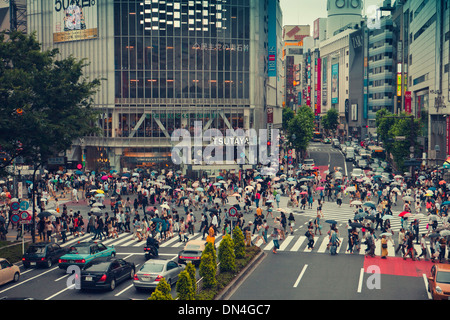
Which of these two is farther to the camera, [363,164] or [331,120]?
[331,120]

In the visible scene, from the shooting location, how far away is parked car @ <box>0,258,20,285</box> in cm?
2511

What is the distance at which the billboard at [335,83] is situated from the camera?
183m

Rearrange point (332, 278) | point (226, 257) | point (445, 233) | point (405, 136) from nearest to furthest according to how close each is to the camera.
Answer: point (332, 278) → point (226, 257) → point (445, 233) → point (405, 136)

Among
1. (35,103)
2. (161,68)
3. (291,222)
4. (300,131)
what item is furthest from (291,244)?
(300,131)

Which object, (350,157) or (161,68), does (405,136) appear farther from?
(161,68)

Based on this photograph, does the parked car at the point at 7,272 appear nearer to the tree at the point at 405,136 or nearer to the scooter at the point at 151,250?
the scooter at the point at 151,250

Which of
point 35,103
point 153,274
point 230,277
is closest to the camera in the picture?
point 153,274

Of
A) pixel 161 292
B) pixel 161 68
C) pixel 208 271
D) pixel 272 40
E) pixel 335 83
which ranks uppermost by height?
pixel 272 40

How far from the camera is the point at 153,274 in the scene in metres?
23.5

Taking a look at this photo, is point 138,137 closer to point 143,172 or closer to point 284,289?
point 143,172

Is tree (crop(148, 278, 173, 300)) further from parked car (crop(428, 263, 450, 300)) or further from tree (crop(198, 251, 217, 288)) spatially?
parked car (crop(428, 263, 450, 300))

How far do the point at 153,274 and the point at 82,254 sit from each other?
6.14 m

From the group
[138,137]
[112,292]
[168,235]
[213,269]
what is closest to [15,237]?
[168,235]

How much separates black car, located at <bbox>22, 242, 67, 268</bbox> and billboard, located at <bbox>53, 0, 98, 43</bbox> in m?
55.0
